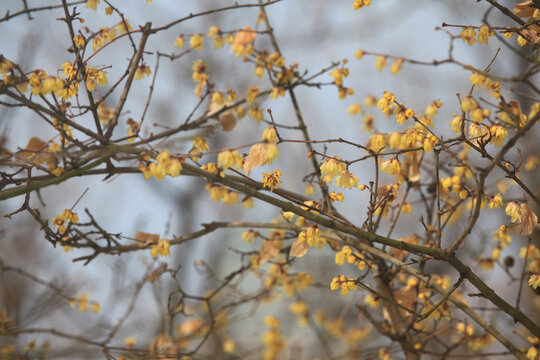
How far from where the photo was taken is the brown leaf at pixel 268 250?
270 cm

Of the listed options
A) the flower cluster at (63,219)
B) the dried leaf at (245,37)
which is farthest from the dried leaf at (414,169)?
the flower cluster at (63,219)

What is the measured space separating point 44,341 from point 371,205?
271 centimetres

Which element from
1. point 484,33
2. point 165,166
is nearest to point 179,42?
point 165,166

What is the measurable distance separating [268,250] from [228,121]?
725mm

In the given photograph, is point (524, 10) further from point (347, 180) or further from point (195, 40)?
point (195, 40)

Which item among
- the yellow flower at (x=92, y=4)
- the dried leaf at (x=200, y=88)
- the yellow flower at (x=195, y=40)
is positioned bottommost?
the dried leaf at (x=200, y=88)

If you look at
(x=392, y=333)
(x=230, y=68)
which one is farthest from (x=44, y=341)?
(x=230, y=68)

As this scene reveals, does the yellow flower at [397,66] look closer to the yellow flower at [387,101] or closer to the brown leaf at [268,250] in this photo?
the yellow flower at [387,101]

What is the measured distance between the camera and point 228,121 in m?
2.59

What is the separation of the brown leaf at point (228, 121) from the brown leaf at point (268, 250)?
2.14 feet

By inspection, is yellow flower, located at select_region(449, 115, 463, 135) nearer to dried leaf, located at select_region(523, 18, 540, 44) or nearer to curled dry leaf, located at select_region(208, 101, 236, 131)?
dried leaf, located at select_region(523, 18, 540, 44)

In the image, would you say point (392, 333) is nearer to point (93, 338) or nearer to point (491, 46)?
point (93, 338)

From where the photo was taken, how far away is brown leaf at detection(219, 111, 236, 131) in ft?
8.42

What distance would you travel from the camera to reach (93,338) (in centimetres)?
334
